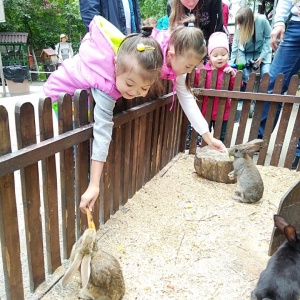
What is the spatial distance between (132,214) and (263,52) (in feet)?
14.0

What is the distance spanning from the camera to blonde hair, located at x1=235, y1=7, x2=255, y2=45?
546 centimetres

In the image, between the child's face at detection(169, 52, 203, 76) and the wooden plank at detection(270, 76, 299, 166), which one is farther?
the wooden plank at detection(270, 76, 299, 166)

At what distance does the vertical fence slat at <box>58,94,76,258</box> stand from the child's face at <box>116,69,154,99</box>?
38 centimetres

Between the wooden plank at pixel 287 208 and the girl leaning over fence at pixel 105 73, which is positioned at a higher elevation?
the girl leaning over fence at pixel 105 73

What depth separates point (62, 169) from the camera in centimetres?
223

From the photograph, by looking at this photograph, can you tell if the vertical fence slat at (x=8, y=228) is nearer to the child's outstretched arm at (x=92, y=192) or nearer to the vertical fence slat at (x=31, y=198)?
the vertical fence slat at (x=31, y=198)

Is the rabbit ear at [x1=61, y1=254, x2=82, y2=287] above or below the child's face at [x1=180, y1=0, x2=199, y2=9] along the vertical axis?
below

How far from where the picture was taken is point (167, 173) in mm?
3967

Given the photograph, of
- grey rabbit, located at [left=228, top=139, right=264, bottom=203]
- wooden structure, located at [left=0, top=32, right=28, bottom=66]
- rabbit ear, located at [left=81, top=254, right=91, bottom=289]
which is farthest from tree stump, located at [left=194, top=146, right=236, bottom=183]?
wooden structure, located at [left=0, top=32, right=28, bottom=66]

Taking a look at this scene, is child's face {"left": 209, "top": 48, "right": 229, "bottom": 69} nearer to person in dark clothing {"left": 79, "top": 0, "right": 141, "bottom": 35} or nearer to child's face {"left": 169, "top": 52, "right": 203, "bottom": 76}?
person in dark clothing {"left": 79, "top": 0, "right": 141, "bottom": 35}

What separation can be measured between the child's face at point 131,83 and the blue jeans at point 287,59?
9.00 feet

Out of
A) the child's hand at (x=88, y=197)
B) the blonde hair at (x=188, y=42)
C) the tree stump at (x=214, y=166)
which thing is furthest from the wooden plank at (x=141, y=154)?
the child's hand at (x=88, y=197)

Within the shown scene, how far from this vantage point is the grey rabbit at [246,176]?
10.9ft

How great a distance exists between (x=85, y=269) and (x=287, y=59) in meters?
3.59
